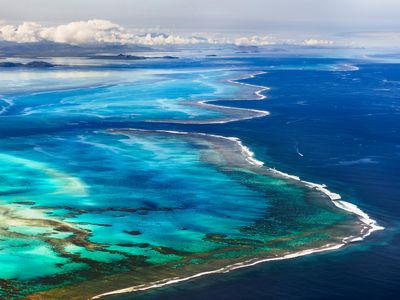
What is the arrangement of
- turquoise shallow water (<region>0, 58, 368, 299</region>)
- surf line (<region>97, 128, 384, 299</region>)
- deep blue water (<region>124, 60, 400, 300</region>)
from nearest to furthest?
1. deep blue water (<region>124, 60, 400, 300</region>)
2. surf line (<region>97, 128, 384, 299</region>)
3. turquoise shallow water (<region>0, 58, 368, 299</region>)

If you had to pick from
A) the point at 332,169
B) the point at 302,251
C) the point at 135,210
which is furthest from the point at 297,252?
the point at 332,169

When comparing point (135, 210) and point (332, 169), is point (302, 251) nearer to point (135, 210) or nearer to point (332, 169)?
point (135, 210)

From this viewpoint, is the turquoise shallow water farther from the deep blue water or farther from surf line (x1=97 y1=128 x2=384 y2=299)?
the deep blue water

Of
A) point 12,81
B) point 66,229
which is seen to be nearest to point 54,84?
point 12,81

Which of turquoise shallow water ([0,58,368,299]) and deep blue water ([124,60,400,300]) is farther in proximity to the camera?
turquoise shallow water ([0,58,368,299])

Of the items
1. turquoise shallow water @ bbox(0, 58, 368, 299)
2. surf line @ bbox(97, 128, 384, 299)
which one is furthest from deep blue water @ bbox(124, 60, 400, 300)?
turquoise shallow water @ bbox(0, 58, 368, 299)
